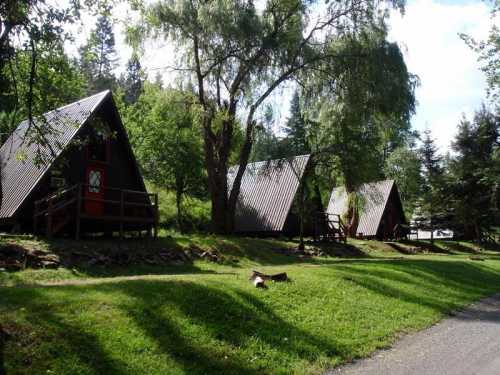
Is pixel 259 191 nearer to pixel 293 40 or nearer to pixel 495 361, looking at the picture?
pixel 293 40

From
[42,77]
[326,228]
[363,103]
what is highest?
[363,103]

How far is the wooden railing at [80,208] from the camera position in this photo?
15.9 m

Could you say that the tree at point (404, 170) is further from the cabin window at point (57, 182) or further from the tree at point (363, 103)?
the cabin window at point (57, 182)

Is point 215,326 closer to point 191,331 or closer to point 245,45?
point 191,331

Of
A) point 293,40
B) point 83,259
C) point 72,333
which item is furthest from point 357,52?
point 72,333

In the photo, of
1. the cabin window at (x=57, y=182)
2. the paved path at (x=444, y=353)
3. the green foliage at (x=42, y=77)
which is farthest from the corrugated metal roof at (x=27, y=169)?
the paved path at (x=444, y=353)

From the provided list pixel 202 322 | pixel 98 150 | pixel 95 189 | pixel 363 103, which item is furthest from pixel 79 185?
pixel 363 103

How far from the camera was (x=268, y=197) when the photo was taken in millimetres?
29031

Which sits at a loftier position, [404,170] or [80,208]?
[404,170]

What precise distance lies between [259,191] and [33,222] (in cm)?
1558

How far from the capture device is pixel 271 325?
326 inches

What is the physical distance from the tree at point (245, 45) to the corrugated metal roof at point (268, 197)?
2704mm

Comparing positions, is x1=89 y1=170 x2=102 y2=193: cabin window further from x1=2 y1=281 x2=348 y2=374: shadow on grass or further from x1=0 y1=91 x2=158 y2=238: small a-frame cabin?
x1=2 y1=281 x2=348 y2=374: shadow on grass

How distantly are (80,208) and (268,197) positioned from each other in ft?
46.9
